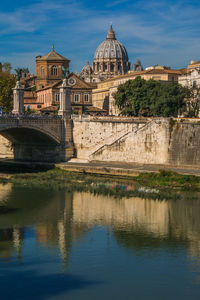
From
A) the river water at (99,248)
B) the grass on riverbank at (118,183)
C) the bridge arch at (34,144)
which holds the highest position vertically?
the bridge arch at (34,144)

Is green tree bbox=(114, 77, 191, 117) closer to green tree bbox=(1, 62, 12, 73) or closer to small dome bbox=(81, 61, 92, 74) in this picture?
green tree bbox=(1, 62, 12, 73)

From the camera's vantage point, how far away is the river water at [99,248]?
17.9 meters

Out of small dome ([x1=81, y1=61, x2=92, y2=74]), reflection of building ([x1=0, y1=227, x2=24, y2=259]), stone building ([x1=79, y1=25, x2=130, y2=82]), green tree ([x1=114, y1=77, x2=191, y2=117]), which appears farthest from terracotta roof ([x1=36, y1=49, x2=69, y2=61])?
small dome ([x1=81, y1=61, x2=92, y2=74])

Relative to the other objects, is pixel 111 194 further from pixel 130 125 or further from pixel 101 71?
pixel 101 71

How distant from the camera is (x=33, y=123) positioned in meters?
43.0

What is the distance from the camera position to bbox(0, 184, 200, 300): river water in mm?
17859

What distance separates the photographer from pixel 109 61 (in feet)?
448

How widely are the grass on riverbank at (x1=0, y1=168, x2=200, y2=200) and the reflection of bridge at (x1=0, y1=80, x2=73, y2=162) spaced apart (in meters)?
4.62

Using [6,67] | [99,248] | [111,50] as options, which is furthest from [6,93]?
[111,50]

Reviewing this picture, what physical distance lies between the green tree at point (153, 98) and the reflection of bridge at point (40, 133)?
817 cm

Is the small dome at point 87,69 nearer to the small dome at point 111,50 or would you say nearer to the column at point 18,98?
the small dome at point 111,50

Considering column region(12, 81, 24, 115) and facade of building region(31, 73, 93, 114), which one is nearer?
column region(12, 81, 24, 115)

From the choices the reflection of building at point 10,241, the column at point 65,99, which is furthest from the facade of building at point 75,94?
the reflection of building at point 10,241

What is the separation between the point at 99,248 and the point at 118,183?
14751 mm
